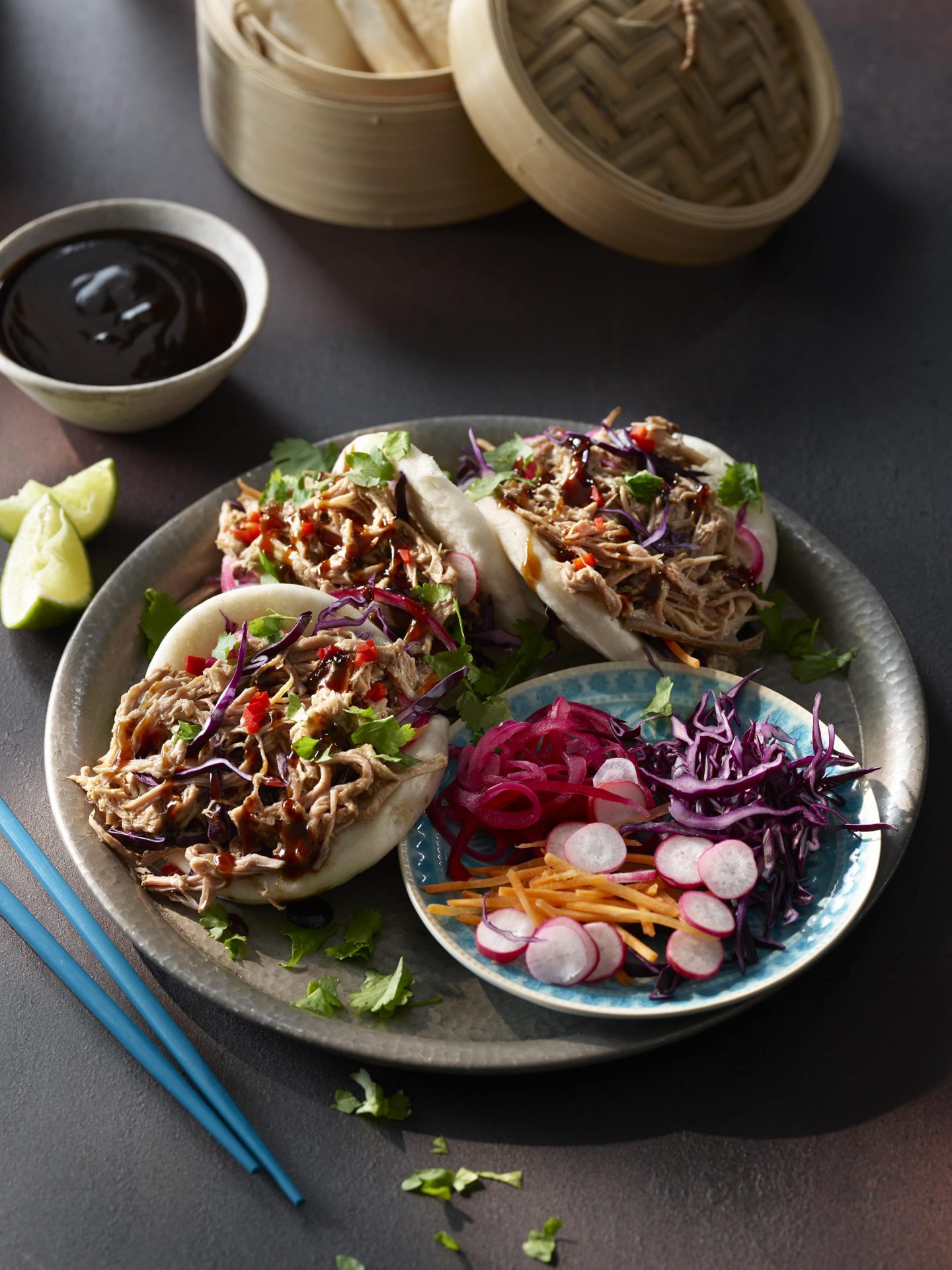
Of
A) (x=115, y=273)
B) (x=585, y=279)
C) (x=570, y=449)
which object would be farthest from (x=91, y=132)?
(x=570, y=449)

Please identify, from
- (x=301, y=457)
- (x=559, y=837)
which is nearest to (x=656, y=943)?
(x=559, y=837)

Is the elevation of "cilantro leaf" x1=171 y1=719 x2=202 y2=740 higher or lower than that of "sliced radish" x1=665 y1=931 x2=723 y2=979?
higher

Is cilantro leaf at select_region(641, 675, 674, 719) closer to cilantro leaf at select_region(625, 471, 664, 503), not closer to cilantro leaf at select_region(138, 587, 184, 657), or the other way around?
cilantro leaf at select_region(625, 471, 664, 503)

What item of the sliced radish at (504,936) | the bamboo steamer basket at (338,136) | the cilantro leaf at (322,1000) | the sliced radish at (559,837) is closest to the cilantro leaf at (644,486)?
the sliced radish at (559,837)

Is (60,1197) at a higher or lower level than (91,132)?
lower

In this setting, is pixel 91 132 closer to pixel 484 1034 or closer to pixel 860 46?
pixel 860 46

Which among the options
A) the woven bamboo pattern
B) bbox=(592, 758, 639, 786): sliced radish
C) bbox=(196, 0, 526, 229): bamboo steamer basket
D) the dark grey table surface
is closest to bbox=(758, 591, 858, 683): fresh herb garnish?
the dark grey table surface
